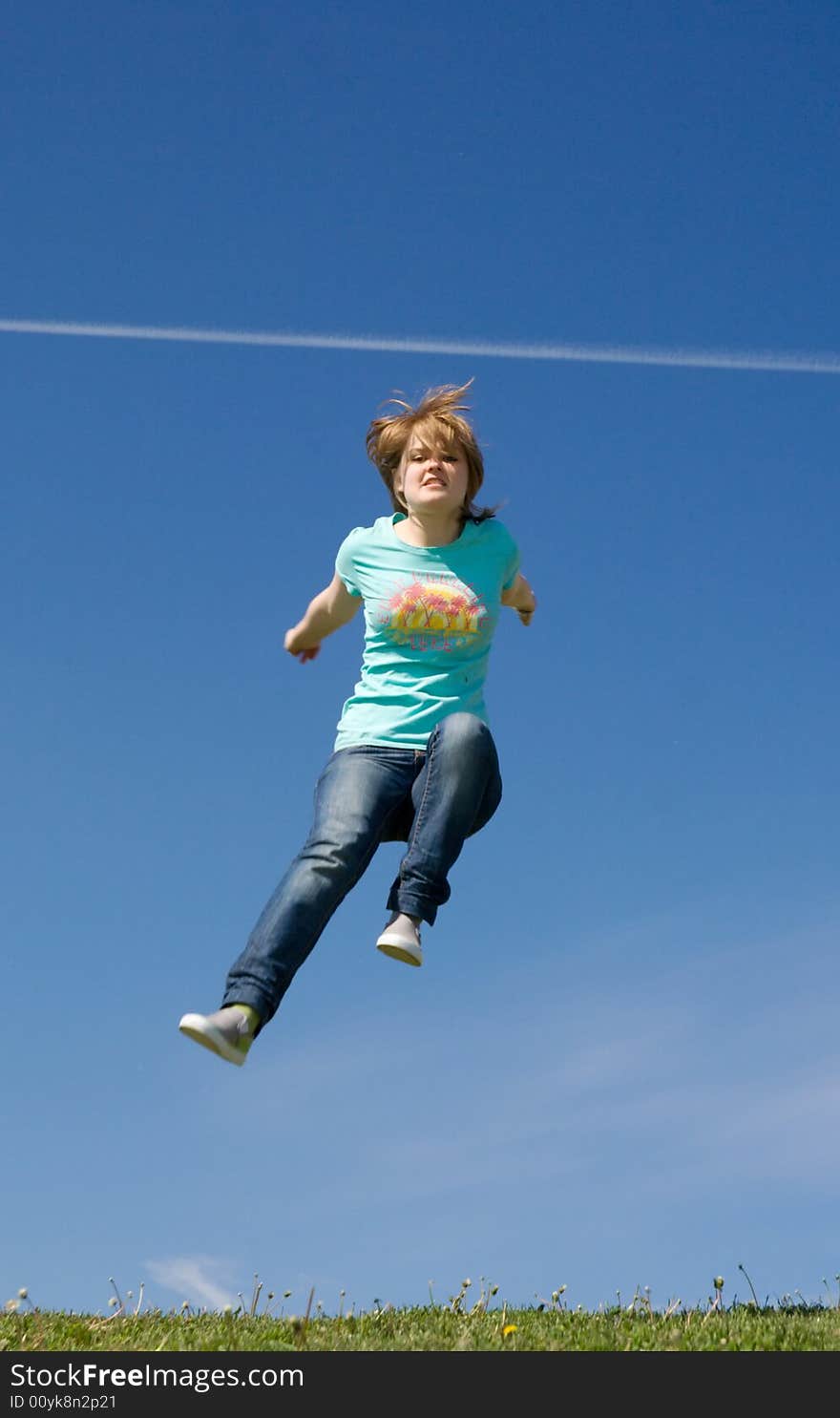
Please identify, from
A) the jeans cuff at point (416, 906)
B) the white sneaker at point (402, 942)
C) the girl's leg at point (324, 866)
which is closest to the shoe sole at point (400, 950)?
the white sneaker at point (402, 942)

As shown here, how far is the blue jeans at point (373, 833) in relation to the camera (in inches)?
243

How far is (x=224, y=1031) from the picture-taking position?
5789 mm

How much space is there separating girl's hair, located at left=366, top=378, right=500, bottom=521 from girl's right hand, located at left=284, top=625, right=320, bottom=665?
85cm

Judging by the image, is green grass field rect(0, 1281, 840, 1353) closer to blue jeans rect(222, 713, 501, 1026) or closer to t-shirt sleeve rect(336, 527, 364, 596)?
blue jeans rect(222, 713, 501, 1026)

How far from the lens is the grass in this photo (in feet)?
19.5

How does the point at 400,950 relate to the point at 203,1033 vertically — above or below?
above

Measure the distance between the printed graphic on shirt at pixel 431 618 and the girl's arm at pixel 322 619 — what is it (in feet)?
1.49

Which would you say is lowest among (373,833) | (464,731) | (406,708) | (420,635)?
(373,833)

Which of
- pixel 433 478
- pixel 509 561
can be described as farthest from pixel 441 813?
pixel 433 478

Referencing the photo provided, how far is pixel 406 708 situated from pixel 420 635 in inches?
14.5

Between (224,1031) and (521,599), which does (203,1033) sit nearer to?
(224,1031)

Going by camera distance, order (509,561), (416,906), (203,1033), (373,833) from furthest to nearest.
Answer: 1. (509,561)
2. (373,833)
3. (416,906)
4. (203,1033)
